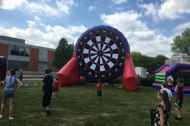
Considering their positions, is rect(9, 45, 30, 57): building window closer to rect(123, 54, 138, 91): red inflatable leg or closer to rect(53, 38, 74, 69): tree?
rect(53, 38, 74, 69): tree

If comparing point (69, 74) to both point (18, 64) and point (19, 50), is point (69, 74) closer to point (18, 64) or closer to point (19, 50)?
point (18, 64)

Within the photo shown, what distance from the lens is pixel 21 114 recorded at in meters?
11.9

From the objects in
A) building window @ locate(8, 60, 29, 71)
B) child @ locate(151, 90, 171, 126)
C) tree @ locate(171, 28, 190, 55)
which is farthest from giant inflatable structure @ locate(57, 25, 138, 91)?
tree @ locate(171, 28, 190, 55)

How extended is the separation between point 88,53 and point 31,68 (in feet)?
160

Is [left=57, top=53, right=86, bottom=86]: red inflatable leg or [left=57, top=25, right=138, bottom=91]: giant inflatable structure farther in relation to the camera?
[left=57, top=53, right=86, bottom=86]: red inflatable leg

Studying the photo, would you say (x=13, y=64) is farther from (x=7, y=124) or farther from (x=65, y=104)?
(x=7, y=124)

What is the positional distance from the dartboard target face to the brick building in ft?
135

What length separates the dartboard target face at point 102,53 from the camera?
81.6 ft

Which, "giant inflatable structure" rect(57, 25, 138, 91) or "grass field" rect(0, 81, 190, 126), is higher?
"giant inflatable structure" rect(57, 25, 138, 91)

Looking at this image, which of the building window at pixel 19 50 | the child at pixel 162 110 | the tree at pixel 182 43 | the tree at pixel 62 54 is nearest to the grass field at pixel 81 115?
the child at pixel 162 110

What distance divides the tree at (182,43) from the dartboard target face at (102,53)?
52.4 meters

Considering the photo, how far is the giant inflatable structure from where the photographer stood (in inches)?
979

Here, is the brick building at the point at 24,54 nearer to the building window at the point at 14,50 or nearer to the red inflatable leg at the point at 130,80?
the building window at the point at 14,50

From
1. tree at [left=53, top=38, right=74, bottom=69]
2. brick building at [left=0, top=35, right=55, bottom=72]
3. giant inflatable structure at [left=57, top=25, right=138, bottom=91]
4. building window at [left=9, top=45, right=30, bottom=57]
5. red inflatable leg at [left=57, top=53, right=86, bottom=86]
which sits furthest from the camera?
building window at [left=9, top=45, right=30, bottom=57]
